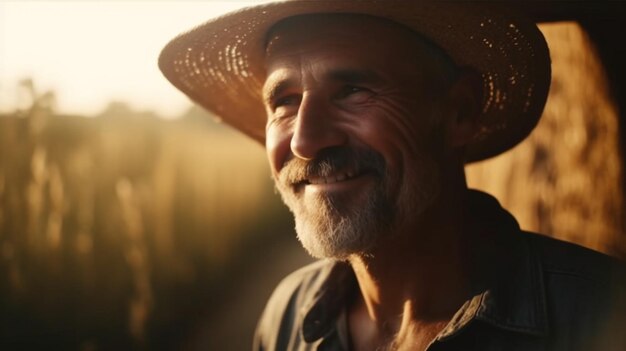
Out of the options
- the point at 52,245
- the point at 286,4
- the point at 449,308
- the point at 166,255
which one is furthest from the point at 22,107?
the point at 449,308

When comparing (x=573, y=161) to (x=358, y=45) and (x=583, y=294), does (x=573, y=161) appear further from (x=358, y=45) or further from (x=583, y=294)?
(x=358, y=45)

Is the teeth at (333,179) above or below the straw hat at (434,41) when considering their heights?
below

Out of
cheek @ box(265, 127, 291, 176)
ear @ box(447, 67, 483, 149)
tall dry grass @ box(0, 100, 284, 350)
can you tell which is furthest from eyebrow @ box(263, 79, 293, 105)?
tall dry grass @ box(0, 100, 284, 350)

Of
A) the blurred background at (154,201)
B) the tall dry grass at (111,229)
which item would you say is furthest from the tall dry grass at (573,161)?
the tall dry grass at (111,229)

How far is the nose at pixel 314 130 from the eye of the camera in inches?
75.5

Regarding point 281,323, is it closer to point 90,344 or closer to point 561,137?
point 90,344

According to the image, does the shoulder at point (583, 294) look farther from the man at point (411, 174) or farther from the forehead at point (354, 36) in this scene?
the forehead at point (354, 36)

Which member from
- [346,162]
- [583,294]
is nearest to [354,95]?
[346,162]

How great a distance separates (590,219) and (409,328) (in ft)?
3.15

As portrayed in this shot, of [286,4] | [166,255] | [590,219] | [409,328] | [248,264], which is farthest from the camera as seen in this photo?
[248,264]

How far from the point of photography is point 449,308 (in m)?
2.00

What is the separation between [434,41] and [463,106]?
0.27 meters

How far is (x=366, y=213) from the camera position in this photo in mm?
1938

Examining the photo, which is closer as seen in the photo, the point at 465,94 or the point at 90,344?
the point at 465,94
